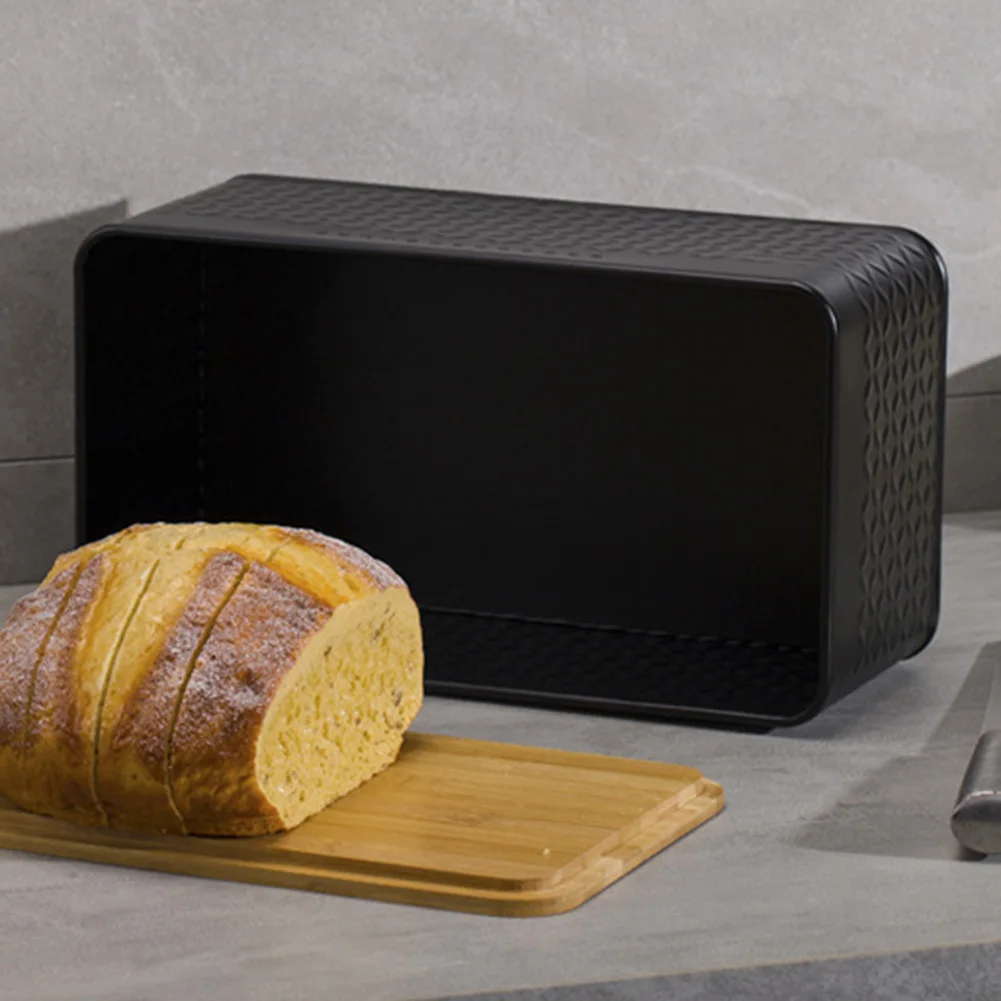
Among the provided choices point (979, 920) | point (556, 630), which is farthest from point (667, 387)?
point (979, 920)

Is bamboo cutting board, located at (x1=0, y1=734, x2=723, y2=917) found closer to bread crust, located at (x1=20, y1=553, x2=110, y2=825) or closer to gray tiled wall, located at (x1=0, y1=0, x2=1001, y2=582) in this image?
bread crust, located at (x1=20, y1=553, x2=110, y2=825)

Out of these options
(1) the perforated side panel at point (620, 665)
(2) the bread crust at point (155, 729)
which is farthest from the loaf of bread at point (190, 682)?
(1) the perforated side panel at point (620, 665)

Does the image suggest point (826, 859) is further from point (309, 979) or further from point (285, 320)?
point (285, 320)

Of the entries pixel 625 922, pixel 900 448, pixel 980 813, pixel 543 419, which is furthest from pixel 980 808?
pixel 543 419

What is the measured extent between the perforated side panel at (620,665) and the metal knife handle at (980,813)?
0.20 m

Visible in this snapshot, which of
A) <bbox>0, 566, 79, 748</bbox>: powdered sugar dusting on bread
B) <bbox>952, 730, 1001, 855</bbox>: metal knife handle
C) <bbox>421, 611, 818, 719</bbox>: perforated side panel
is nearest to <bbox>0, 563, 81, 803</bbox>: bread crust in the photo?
<bbox>0, 566, 79, 748</bbox>: powdered sugar dusting on bread

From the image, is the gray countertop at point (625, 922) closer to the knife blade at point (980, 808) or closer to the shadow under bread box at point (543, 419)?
the knife blade at point (980, 808)

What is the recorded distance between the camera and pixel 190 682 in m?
1.00

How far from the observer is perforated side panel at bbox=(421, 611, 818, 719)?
1262mm

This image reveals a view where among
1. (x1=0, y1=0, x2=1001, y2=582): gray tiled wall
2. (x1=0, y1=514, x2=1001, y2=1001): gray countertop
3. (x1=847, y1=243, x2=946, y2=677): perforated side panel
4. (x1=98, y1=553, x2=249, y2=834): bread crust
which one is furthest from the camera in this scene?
(x1=0, y1=0, x2=1001, y2=582): gray tiled wall

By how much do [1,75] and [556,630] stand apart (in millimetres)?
466

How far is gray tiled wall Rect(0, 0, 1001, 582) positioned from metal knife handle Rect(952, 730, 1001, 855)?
0.68 metres

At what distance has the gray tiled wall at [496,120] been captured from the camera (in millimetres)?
1472

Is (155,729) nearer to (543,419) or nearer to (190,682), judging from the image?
(190,682)
